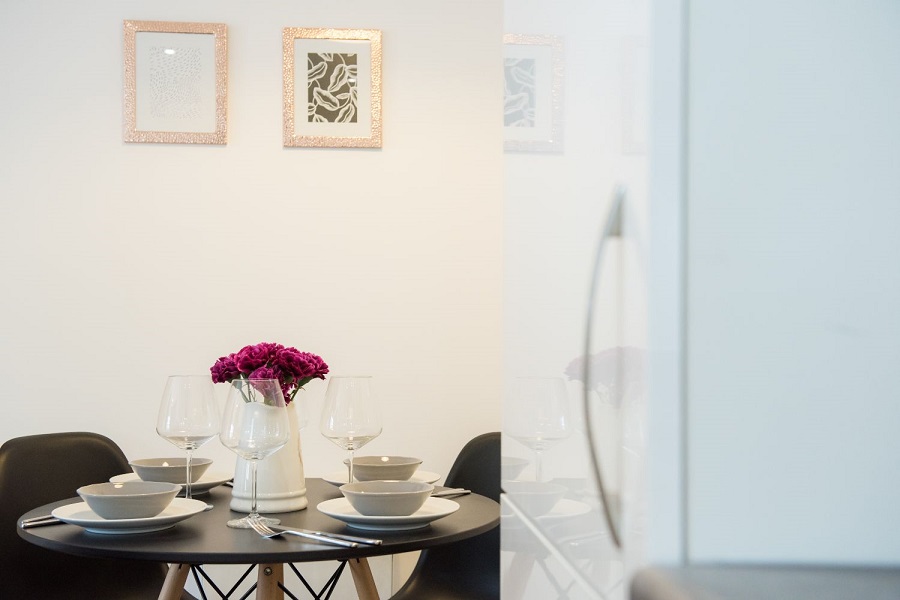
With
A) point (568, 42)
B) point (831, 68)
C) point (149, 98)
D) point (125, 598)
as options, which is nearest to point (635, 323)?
point (831, 68)

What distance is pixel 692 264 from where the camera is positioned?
0.73 meters

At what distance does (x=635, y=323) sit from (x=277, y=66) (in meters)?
2.42

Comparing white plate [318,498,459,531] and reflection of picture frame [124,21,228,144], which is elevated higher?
reflection of picture frame [124,21,228,144]

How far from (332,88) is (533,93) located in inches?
72.1

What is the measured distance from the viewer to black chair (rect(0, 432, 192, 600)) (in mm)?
2201

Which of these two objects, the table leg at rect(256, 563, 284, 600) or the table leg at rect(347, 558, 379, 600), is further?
the table leg at rect(347, 558, 379, 600)

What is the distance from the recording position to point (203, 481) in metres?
2.23

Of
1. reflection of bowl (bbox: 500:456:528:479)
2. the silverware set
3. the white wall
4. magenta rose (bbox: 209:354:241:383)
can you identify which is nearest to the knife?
the silverware set

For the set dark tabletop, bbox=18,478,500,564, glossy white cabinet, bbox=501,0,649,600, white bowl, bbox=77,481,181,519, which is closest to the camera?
glossy white cabinet, bbox=501,0,649,600

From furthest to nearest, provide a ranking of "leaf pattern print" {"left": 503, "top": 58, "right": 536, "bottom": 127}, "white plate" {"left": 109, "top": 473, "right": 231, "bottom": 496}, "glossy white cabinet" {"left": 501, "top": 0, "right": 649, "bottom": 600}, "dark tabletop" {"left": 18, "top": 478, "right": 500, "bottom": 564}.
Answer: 1. "white plate" {"left": 109, "top": 473, "right": 231, "bottom": 496}
2. "dark tabletop" {"left": 18, "top": 478, "right": 500, "bottom": 564}
3. "leaf pattern print" {"left": 503, "top": 58, "right": 536, "bottom": 127}
4. "glossy white cabinet" {"left": 501, "top": 0, "right": 649, "bottom": 600}

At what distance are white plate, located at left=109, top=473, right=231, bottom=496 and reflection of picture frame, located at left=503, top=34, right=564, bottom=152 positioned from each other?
1236 millimetres

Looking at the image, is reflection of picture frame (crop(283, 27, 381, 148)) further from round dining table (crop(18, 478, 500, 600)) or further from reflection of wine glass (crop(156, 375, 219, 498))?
round dining table (crop(18, 478, 500, 600))

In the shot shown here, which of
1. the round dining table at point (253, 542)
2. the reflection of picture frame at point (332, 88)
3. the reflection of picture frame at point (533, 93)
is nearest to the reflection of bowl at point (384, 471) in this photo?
the round dining table at point (253, 542)

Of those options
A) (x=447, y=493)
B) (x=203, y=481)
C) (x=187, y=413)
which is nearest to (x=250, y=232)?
(x=203, y=481)
